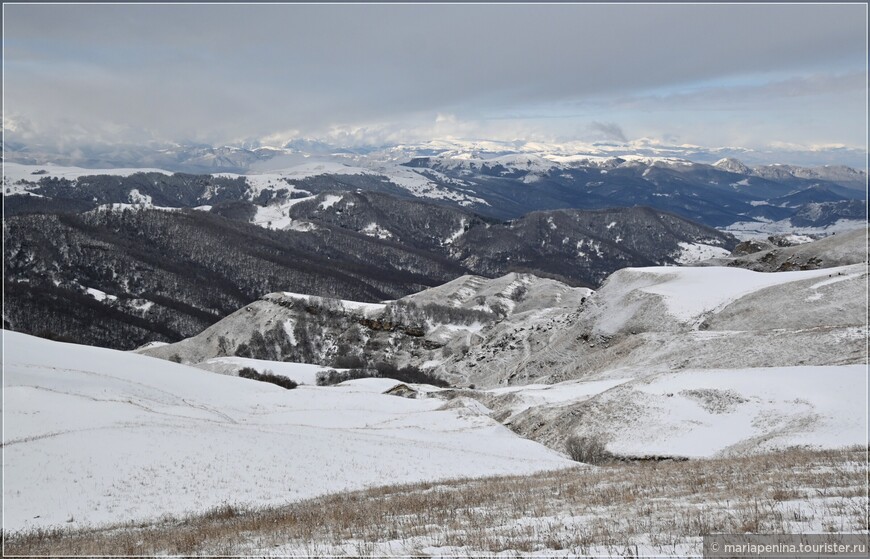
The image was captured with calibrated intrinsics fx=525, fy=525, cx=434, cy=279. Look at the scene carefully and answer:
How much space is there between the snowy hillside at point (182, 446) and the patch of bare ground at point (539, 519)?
388 centimetres

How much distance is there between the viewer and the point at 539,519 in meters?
12.5

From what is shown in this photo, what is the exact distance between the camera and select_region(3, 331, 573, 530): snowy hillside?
2369 cm

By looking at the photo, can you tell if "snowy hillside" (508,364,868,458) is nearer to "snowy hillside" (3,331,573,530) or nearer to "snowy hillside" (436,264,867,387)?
"snowy hillside" (3,331,573,530)

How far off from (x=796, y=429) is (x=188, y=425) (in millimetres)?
38713

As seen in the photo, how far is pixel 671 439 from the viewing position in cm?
3462

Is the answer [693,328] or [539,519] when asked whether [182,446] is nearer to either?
[539,519]

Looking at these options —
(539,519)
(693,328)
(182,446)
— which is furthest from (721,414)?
(182,446)

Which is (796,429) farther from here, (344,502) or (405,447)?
(344,502)

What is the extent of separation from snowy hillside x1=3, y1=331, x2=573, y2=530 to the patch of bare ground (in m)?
3.88

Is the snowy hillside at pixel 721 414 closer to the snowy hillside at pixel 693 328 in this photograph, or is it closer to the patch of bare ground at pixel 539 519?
the snowy hillside at pixel 693 328

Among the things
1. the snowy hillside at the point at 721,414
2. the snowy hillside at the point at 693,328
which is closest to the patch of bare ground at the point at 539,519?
the snowy hillside at the point at 721,414

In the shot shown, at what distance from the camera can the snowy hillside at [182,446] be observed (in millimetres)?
23688

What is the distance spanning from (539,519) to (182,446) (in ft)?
83.6

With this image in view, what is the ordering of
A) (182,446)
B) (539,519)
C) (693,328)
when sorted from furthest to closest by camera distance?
(693,328)
(182,446)
(539,519)
